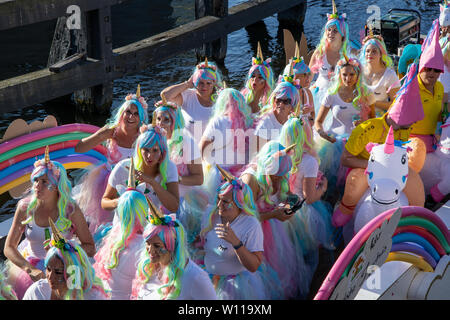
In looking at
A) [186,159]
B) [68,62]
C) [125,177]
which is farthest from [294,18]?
[125,177]

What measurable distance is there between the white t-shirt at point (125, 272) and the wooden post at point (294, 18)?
10.0 meters

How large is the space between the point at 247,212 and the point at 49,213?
128cm

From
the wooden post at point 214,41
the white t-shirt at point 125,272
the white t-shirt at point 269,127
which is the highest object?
the white t-shirt at point 269,127

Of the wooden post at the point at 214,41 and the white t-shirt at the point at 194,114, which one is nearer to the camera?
the white t-shirt at the point at 194,114

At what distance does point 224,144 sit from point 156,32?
8.07 m

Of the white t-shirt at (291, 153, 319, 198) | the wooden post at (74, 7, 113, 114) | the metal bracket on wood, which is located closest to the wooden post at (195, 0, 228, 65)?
the wooden post at (74, 7, 113, 114)

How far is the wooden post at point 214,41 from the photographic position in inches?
421

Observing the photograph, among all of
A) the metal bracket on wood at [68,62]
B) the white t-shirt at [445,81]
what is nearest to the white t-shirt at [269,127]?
the white t-shirt at [445,81]

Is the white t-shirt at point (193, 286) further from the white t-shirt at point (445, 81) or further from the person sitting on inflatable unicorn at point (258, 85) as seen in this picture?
the white t-shirt at point (445, 81)

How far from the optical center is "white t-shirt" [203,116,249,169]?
18.1 feet

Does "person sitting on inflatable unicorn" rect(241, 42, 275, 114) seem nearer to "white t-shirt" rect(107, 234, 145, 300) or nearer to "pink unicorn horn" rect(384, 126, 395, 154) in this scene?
"pink unicorn horn" rect(384, 126, 395, 154)

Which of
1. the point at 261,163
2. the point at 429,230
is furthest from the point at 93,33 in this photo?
the point at 429,230

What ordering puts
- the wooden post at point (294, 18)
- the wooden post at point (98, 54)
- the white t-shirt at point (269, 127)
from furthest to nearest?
the wooden post at point (294, 18) < the wooden post at point (98, 54) < the white t-shirt at point (269, 127)
